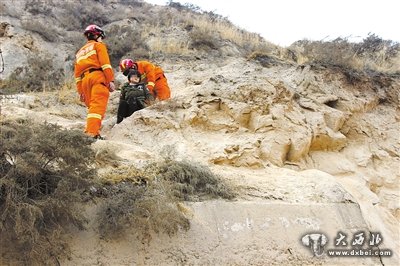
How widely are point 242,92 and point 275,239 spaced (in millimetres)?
3421

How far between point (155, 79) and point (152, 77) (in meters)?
0.08

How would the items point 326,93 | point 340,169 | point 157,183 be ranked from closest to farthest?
point 157,183 < point 340,169 < point 326,93

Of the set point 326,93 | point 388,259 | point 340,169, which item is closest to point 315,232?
point 388,259

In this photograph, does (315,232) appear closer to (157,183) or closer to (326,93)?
(157,183)

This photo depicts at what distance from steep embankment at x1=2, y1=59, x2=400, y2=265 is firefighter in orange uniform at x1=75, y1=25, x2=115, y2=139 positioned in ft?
1.59

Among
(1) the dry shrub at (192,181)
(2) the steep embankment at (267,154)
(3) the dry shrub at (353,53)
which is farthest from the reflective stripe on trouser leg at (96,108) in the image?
(3) the dry shrub at (353,53)

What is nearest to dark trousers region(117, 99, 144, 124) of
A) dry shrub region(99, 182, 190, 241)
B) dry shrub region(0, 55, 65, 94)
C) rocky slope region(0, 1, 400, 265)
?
rocky slope region(0, 1, 400, 265)

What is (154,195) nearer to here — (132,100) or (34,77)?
(132,100)

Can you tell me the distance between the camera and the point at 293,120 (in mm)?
7977

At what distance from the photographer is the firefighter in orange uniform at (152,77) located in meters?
9.41

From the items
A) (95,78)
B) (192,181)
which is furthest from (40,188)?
(95,78)

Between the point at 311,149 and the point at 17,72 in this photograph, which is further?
the point at 17,72

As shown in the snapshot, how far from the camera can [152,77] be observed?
31.2 feet

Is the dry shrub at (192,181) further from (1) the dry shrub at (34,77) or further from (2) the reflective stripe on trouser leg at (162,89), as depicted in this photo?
(1) the dry shrub at (34,77)
